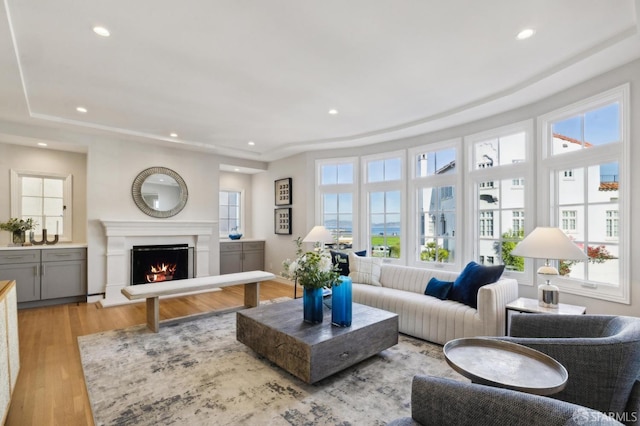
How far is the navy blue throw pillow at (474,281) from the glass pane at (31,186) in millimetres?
6358

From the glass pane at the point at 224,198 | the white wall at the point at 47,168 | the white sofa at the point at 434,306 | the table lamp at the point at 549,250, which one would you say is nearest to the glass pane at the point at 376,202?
the white sofa at the point at 434,306

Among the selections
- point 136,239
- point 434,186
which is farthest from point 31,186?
point 434,186

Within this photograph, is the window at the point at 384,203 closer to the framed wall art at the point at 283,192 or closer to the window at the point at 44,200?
the framed wall art at the point at 283,192

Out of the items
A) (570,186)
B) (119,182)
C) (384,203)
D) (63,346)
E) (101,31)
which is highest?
(101,31)

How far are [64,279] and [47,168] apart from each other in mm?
1875

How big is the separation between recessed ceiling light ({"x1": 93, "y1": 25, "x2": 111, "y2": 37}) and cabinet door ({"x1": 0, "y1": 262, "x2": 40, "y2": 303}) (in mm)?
3845

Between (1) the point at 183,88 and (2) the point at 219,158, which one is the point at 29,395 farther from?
(2) the point at 219,158

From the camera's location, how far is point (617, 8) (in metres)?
2.11

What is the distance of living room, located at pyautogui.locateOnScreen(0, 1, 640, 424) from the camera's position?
2.81 metres

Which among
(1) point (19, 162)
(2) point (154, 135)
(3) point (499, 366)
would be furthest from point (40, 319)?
(3) point (499, 366)

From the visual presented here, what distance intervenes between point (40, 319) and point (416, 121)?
5.65m

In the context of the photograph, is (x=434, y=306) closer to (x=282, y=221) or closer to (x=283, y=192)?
(x=282, y=221)

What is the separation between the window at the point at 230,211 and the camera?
7262mm

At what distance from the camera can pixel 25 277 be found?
444 centimetres
